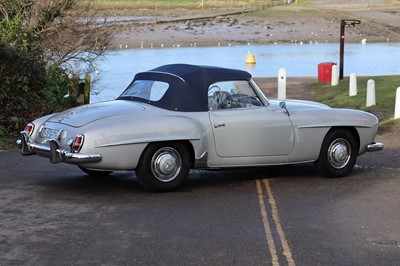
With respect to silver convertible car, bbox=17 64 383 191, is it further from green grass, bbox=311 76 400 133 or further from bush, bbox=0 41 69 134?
green grass, bbox=311 76 400 133

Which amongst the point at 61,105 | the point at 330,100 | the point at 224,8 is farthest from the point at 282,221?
the point at 224,8

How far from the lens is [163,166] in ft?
30.2

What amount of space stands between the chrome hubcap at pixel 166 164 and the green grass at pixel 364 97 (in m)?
7.15

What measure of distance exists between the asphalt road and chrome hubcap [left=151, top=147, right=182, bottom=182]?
8.6 inches

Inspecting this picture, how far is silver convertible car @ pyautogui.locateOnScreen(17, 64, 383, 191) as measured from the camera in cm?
897

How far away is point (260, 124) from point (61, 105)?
26.3ft

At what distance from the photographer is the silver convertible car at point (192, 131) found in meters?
8.97

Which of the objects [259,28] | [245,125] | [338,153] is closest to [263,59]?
[259,28]

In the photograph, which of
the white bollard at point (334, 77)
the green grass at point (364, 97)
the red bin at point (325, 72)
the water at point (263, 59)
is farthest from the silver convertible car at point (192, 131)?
the water at point (263, 59)

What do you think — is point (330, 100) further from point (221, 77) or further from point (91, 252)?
point (91, 252)

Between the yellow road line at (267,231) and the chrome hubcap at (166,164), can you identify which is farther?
the chrome hubcap at (166,164)

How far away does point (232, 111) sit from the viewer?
978 centimetres

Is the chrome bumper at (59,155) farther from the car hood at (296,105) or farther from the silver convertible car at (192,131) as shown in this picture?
the car hood at (296,105)

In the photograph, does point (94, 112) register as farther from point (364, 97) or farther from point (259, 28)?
point (259, 28)
